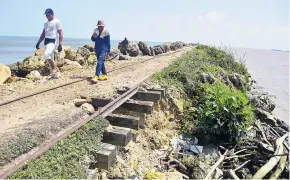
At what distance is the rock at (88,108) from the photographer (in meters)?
5.39

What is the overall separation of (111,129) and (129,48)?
1814cm

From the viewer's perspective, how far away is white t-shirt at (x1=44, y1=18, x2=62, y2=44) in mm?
8047

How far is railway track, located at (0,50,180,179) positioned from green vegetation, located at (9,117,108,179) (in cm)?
7

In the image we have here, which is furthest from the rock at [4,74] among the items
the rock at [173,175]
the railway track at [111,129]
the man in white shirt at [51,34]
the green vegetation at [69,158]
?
the rock at [173,175]

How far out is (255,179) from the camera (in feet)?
17.4

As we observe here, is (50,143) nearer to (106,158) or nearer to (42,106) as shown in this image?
(106,158)

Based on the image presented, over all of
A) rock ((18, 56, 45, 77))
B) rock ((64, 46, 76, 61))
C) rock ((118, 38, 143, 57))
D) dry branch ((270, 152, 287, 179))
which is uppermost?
rock ((118, 38, 143, 57))

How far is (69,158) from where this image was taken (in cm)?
367

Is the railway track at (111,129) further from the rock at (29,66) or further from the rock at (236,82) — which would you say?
the rock at (236,82)

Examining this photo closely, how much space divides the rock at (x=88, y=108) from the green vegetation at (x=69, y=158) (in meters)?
0.89

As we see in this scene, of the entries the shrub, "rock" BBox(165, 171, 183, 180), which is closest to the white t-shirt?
the shrub

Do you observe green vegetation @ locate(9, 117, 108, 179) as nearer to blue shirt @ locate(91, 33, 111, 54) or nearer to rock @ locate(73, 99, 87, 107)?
rock @ locate(73, 99, 87, 107)

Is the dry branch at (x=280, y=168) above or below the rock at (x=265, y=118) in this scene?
below

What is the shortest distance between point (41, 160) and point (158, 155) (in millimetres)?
2920
